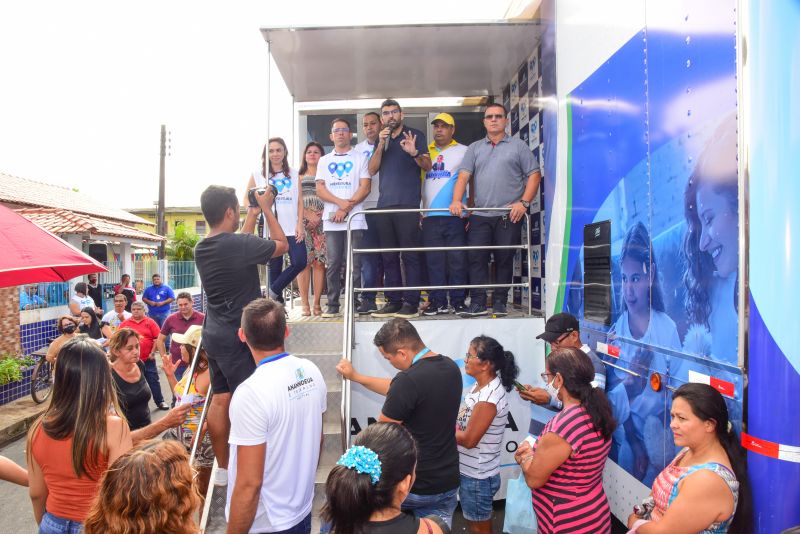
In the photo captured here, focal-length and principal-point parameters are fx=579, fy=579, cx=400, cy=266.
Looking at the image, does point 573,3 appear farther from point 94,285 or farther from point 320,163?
point 94,285

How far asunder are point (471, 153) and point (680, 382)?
121 inches

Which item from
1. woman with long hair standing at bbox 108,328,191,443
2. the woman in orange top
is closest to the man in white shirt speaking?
the woman in orange top

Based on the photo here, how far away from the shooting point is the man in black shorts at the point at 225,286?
10.8 ft

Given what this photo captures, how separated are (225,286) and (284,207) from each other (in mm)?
2189

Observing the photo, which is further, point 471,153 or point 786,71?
point 471,153

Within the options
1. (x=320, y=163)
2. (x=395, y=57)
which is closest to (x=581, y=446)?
(x=320, y=163)

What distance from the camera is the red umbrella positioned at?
2.54 m

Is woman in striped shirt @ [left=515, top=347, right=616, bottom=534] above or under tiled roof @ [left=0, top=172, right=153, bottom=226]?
under

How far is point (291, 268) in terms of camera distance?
17.3 ft

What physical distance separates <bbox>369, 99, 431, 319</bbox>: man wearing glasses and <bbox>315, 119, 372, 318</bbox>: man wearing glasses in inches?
8.9

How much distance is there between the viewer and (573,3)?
3678 millimetres

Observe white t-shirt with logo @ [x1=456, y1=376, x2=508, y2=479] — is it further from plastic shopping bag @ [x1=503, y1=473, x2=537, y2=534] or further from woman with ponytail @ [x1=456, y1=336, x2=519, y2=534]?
plastic shopping bag @ [x1=503, y1=473, x2=537, y2=534]

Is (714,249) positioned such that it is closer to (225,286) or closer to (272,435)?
(272,435)

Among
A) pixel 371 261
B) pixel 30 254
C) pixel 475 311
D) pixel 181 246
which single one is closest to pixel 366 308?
pixel 371 261
